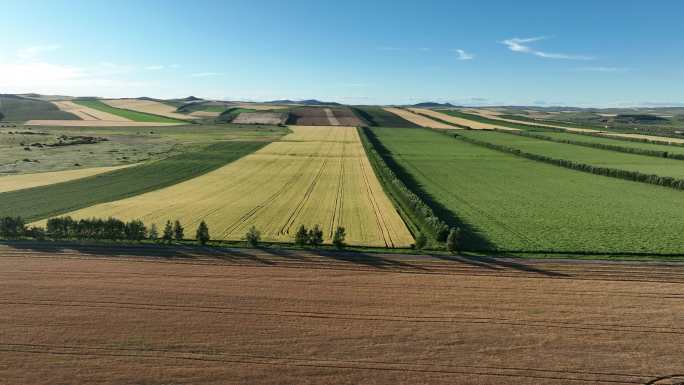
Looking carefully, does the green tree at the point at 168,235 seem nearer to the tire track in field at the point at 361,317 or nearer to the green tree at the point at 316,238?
the tire track in field at the point at 361,317

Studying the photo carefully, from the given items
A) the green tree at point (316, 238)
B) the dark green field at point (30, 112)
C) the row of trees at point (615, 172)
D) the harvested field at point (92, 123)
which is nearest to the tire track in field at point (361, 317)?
the green tree at point (316, 238)

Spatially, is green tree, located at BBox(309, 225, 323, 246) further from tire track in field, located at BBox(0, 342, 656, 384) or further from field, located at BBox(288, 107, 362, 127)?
field, located at BBox(288, 107, 362, 127)

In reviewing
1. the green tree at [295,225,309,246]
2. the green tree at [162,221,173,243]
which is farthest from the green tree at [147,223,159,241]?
the green tree at [295,225,309,246]

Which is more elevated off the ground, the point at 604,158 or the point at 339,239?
the point at 604,158

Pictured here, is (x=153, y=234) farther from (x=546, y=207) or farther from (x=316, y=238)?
(x=546, y=207)

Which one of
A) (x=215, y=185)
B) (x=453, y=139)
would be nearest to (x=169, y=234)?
(x=215, y=185)

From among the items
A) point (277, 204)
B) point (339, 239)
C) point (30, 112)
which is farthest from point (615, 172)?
point (30, 112)
